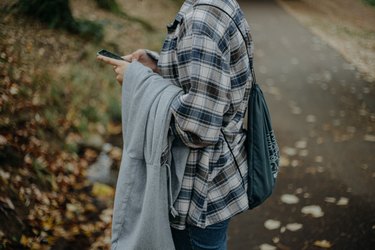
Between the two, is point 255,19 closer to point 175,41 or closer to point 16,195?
point 16,195

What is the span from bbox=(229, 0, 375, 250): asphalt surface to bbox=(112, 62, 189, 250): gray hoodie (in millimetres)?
1826

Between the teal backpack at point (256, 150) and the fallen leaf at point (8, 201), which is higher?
the teal backpack at point (256, 150)

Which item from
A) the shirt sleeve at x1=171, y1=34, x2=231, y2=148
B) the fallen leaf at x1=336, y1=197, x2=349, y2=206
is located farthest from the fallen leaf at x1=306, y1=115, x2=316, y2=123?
the shirt sleeve at x1=171, y1=34, x2=231, y2=148

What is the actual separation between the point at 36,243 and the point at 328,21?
1191 cm

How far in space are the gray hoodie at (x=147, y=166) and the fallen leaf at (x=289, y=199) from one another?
8.04ft

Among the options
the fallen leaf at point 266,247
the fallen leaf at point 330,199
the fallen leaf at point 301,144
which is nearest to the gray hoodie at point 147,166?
the fallen leaf at point 266,247

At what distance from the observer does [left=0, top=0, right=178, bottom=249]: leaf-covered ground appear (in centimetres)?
329

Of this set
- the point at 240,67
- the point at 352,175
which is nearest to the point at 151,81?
the point at 240,67

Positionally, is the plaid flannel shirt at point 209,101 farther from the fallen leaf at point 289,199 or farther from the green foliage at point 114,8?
the green foliage at point 114,8

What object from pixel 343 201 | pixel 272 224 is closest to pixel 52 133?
pixel 272 224

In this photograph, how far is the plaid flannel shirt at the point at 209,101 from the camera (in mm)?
1592

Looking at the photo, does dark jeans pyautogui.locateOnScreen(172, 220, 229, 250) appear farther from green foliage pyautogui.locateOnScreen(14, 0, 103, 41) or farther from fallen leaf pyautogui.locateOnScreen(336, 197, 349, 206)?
green foliage pyautogui.locateOnScreen(14, 0, 103, 41)

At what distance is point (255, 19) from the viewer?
12.3 m

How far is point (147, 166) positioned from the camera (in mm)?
1769
